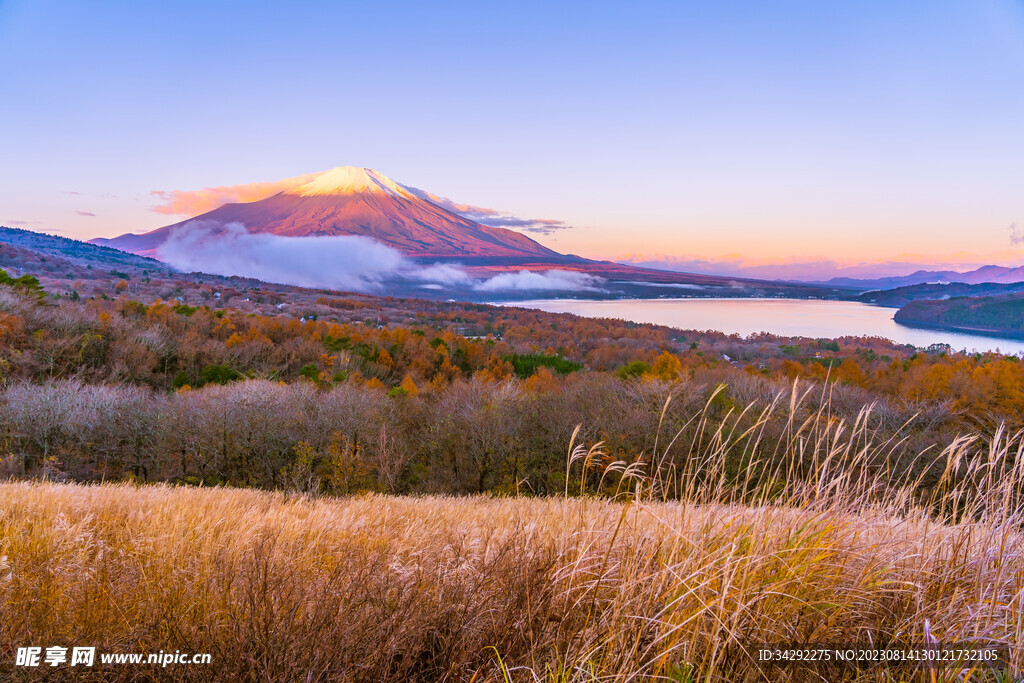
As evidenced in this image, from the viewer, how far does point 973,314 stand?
6171 inches

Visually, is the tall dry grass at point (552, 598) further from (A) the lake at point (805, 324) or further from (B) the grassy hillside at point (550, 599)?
(A) the lake at point (805, 324)

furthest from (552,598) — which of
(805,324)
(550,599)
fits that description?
(805,324)

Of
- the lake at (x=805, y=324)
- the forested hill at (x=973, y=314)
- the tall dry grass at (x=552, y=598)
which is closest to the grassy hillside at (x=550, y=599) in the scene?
the tall dry grass at (x=552, y=598)

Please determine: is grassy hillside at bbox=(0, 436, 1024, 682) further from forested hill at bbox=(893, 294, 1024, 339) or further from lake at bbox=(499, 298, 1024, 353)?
forested hill at bbox=(893, 294, 1024, 339)

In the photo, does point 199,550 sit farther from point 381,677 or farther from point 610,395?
point 610,395

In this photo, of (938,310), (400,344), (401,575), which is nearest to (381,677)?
(401,575)

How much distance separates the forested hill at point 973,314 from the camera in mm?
145000

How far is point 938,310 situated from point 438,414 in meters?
198

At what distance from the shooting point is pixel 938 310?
168 meters

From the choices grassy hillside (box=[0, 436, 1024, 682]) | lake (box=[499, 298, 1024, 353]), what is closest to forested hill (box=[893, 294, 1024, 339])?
lake (box=[499, 298, 1024, 353])

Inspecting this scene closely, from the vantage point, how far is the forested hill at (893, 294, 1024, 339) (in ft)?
476

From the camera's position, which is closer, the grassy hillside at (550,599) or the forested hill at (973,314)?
the grassy hillside at (550,599)

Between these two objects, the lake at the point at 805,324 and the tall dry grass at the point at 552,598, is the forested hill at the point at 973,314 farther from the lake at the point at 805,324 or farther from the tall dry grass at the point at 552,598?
the tall dry grass at the point at 552,598

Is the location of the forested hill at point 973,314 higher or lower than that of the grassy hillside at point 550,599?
higher
